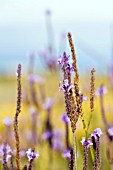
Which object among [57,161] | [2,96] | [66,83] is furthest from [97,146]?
[2,96]

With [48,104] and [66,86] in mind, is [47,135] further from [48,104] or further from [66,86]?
[66,86]

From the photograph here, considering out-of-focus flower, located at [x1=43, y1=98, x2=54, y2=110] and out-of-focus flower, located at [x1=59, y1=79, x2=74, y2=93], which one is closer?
out-of-focus flower, located at [x1=59, y1=79, x2=74, y2=93]

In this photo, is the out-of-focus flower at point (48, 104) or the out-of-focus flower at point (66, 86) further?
the out-of-focus flower at point (48, 104)

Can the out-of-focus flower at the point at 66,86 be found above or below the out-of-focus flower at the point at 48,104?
below

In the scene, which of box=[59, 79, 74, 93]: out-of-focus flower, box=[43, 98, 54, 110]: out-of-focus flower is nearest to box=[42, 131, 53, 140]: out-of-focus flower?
box=[43, 98, 54, 110]: out-of-focus flower

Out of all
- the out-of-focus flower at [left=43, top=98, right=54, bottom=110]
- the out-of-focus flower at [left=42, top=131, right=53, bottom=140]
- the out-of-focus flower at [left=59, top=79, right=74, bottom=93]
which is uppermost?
the out-of-focus flower at [left=43, top=98, right=54, bottom=110]

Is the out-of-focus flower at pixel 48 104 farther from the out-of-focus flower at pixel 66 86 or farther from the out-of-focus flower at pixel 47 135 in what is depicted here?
the out-of-focus flower at pixel 66 86

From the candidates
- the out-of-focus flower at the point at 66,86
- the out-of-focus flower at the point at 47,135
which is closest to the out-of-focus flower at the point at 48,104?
the out-of-focus flower at the point at 47,135

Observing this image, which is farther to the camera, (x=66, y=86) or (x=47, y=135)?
(x=47, y=135)

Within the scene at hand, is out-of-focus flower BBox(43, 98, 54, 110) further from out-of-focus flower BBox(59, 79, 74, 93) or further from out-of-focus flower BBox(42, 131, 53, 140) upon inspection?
out-of-focus flower BBox(59, 79, 74, 93)

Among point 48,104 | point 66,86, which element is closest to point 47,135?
point 48,104

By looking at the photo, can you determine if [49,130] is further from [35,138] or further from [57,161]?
[57,161]
